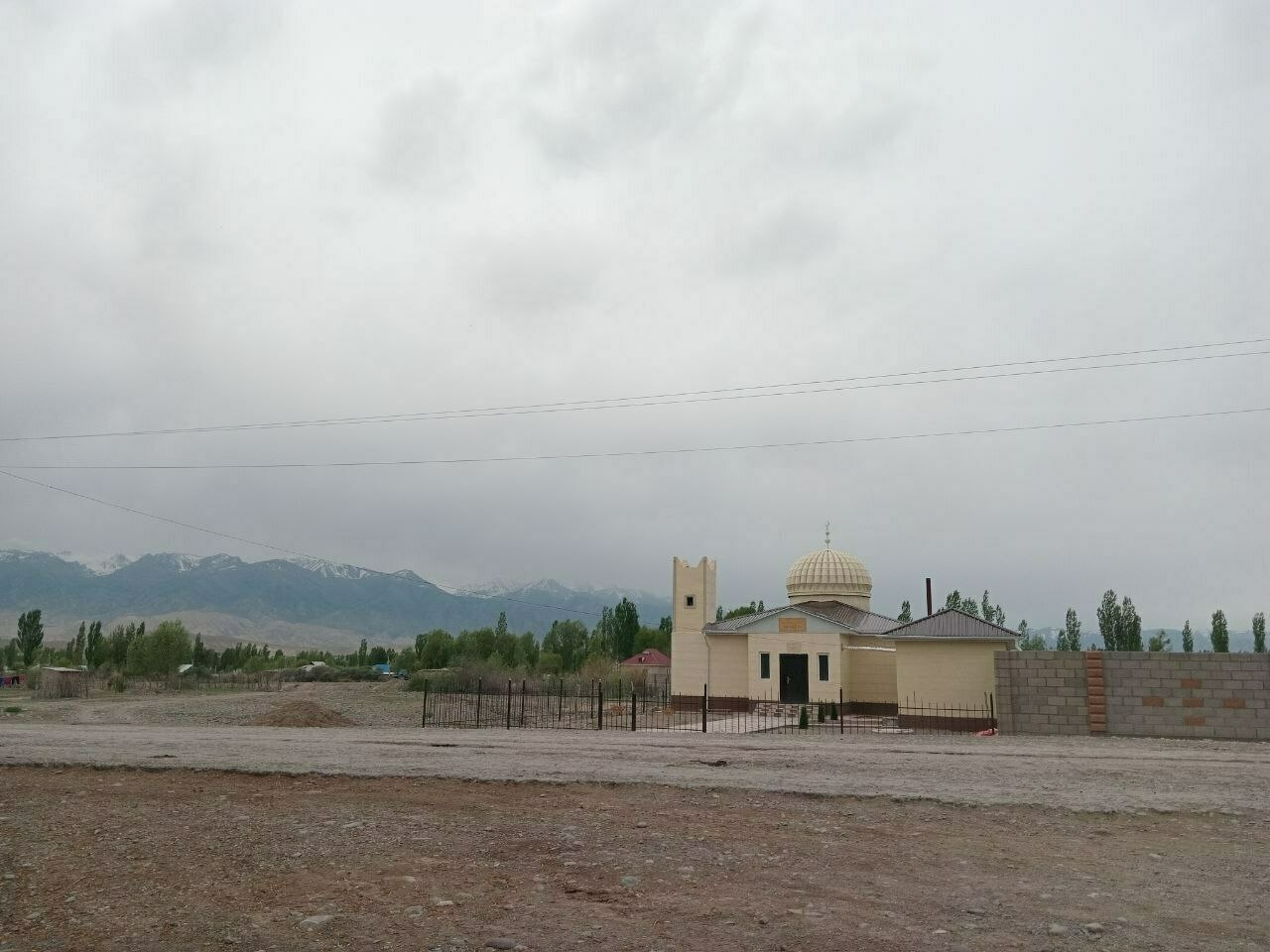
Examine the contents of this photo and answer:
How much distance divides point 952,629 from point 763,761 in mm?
14771

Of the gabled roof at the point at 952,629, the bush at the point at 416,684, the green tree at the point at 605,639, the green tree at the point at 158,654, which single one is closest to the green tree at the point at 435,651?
the green tree at the point at 605,639

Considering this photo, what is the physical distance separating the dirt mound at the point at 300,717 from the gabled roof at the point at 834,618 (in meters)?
16.1

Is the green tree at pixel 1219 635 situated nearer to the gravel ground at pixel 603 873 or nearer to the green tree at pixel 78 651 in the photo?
the gravel ground at pixel 603 873

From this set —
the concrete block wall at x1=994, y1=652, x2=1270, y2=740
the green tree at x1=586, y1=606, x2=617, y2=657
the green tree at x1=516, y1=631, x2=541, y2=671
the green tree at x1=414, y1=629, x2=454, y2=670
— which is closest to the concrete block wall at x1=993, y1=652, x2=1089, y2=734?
the concrete block wall at x1=994, y1=652, x2=1270, y2=740

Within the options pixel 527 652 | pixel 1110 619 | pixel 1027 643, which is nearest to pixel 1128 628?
pixel 1110 619

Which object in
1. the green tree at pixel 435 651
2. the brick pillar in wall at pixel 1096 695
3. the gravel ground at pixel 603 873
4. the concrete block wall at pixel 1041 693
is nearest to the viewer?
the gravel ground at pixel 603 873

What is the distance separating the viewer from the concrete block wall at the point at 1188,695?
80.7 feet

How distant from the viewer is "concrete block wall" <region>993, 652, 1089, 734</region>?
25750 mm

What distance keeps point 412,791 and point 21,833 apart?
4416 millimetres

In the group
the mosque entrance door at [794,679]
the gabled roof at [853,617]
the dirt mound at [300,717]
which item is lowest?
the dirt mound at [300,717]

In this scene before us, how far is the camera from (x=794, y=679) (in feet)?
130

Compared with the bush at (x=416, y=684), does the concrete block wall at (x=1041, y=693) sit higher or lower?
higher

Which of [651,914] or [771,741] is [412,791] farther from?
[771,741]

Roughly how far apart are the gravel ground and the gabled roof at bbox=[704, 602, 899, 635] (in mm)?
28191
